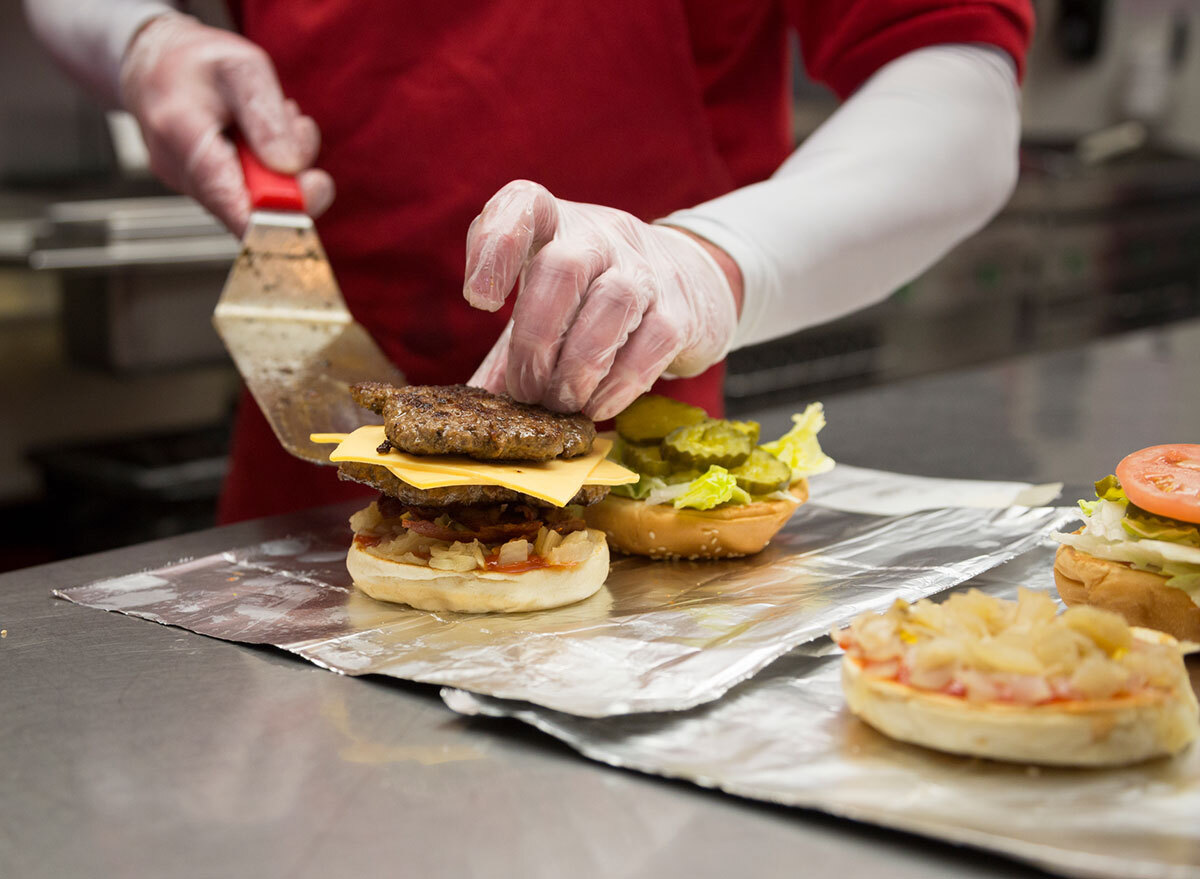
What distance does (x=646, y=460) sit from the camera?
1.99m

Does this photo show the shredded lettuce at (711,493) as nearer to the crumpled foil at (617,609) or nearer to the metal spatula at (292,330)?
the crumpled foil at (617,609)

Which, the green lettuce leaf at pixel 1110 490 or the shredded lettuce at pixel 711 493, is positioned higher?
the green lettuce leaf at pixel 1110 490

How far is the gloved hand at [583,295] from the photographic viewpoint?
1.67m

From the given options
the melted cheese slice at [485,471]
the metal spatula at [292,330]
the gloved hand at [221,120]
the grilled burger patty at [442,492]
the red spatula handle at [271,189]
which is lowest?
the grilled burger patty at [442,492]

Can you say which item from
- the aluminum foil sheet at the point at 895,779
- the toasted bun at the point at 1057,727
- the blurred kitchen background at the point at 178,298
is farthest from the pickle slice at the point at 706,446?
the blurred kitchen background at the point at 178,298

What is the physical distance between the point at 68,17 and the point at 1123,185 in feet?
22.0

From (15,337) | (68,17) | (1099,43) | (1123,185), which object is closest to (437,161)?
(68,17)

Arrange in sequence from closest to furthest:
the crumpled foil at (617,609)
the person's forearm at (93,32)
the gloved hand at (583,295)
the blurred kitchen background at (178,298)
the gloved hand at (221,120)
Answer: the crumpled foil at (617,609) < the gloved hand at (583,295) < the gloved hand at (221,120) < the person's forearm at (93,32) < the blurred kitchen background at (178,298)

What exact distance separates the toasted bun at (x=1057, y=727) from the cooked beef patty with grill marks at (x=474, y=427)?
0.71 m

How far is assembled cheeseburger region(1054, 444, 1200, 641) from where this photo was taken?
144 centimetres

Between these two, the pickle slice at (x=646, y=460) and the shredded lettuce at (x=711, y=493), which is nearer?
the shredded lettuce at (x=711, y=493)

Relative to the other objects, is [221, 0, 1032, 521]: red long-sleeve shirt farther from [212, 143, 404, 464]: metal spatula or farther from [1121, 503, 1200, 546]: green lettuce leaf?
[1121, 503, 1200, 546]: green lettuce leaf

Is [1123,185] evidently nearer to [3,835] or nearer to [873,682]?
[873,682]

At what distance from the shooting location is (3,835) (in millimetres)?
1047
